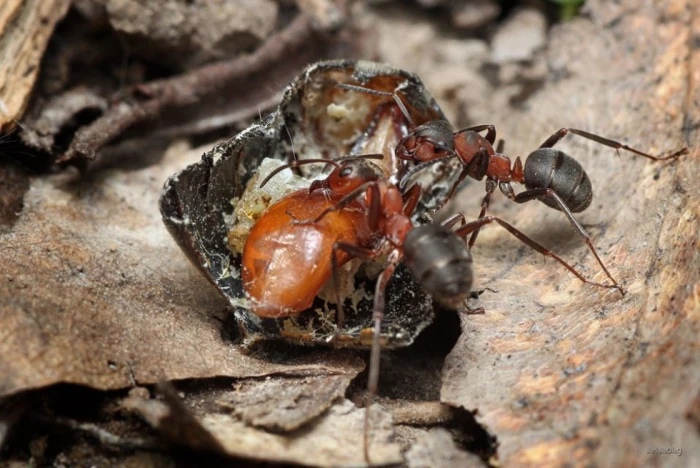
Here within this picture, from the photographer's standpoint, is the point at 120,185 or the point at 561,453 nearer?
the point at 561,453

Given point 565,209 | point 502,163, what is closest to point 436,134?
point 502,163

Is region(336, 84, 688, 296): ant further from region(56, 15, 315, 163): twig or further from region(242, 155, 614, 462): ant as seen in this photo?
region(56, 15, 315, 163): twig

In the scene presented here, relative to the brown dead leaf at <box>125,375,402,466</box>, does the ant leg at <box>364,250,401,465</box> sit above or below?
above

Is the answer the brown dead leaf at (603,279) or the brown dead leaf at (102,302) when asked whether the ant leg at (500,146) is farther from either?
the brown dead leaf at (102,302)

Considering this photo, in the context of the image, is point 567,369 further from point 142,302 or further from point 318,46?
point 318,46

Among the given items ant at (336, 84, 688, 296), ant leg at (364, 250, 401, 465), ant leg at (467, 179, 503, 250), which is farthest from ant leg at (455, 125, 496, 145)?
ant leg at (364, 250, 401, 465)

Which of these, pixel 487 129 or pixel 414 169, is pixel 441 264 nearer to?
pixel 414 169

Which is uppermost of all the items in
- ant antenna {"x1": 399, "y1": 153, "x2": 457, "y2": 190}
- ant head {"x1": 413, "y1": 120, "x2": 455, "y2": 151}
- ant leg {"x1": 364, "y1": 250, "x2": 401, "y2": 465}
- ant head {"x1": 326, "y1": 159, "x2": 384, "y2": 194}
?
ant head {"x1": 413, "y1": 120, "x2": 455, "y2": 151}

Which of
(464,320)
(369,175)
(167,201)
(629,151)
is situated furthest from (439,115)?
(167,201)
